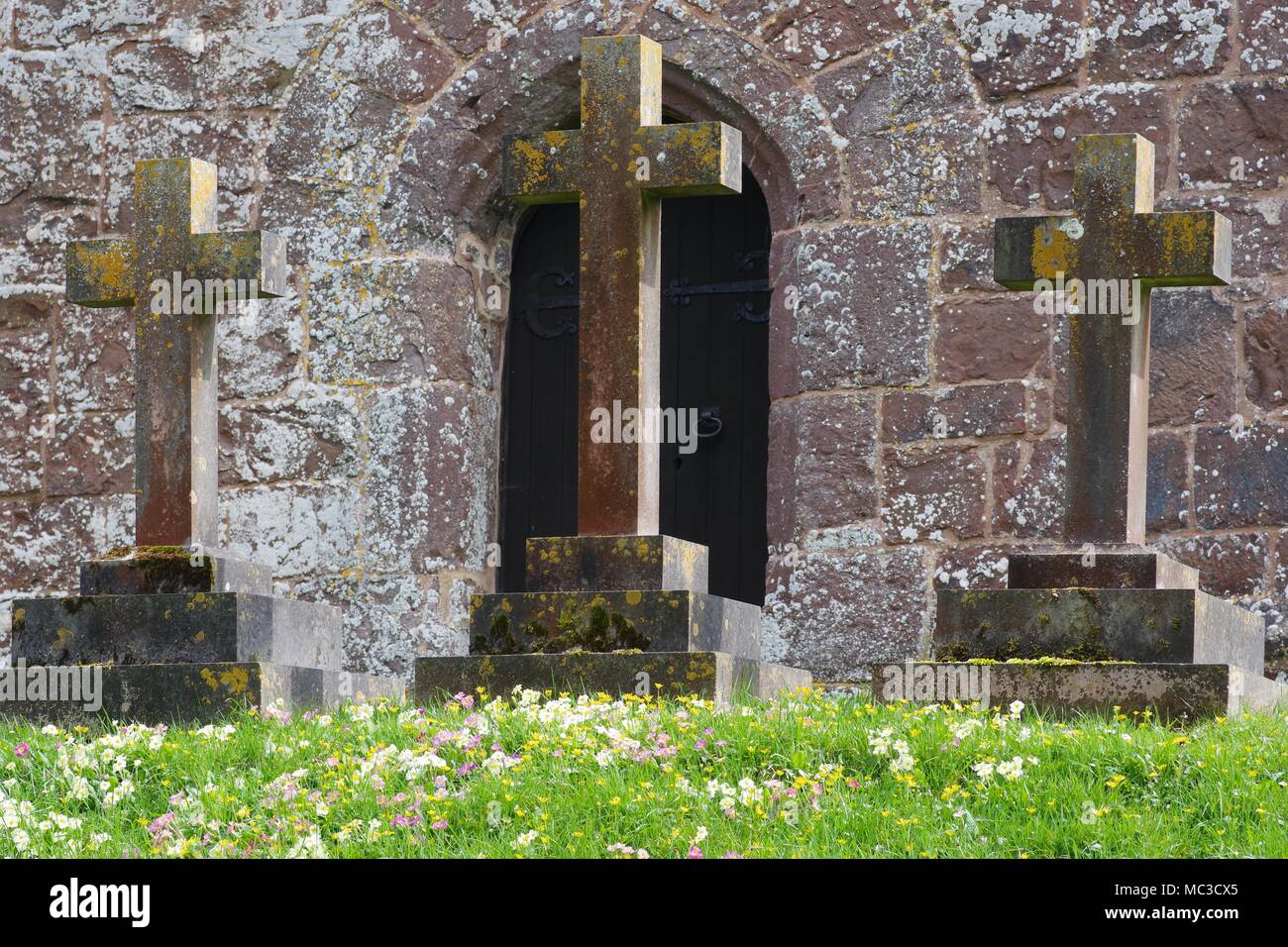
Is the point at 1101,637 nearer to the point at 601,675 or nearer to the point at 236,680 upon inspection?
the point at 601,675

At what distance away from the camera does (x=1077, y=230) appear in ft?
16.6

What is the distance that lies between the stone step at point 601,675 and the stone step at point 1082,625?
53 centimetres

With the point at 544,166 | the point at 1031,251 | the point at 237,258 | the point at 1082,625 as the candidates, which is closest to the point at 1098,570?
the point at 1082,625

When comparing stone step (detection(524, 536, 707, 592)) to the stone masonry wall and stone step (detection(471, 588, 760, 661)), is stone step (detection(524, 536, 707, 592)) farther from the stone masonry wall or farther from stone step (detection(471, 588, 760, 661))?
the stone masonry wall

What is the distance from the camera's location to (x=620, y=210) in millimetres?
5305

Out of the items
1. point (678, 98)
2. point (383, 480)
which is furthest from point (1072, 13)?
point (383, 480)

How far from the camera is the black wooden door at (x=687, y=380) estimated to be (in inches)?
276

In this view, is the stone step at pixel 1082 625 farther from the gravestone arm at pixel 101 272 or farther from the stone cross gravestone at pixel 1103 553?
the gravestone arm at pixel 101 272

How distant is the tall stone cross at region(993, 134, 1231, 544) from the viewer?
4957 mm

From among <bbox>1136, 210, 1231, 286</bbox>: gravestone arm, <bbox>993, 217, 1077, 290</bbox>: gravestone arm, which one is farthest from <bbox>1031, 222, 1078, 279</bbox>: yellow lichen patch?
<bbox>1136, 210, 1231, 286</bbox>: gravestone arm

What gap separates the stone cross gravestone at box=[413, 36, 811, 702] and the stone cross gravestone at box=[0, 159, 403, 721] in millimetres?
465

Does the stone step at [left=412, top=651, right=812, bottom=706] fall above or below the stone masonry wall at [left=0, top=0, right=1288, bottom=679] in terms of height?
below

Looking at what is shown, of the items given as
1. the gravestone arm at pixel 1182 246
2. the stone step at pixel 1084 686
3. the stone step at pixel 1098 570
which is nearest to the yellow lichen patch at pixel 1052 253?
the gravestone arm at pixel 1182 246

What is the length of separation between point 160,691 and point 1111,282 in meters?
2.63
